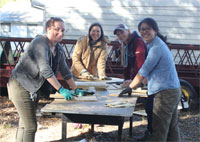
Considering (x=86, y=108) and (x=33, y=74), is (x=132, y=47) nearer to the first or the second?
(x=86, y=108)

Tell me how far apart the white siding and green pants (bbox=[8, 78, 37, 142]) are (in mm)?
7665

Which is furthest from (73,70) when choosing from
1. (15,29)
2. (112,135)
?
(15,29)

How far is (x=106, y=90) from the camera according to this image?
3494 millimetres

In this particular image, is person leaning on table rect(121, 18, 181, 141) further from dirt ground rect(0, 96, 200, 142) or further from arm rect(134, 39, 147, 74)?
dirt ground rect(0, 96, 200, 142)

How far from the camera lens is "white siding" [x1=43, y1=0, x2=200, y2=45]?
970 cm

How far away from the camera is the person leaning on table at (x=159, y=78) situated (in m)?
2.83

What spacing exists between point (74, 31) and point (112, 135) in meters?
6.43

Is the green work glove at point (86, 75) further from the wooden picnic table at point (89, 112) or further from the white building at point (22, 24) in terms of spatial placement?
the white building at point (22, 24)

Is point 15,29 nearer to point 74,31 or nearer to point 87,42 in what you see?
point 74,31

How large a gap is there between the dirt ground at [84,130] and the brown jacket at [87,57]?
1.00 meters

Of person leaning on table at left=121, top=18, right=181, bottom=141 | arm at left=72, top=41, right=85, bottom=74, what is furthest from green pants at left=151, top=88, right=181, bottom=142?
arm at left=72, top=41, right=85, bottom=74

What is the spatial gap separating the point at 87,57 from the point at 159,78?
1.59m

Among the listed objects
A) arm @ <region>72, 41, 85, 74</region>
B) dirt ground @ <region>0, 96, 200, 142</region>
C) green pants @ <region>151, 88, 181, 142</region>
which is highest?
arm @ <region>72, 41, 85, 74</region>

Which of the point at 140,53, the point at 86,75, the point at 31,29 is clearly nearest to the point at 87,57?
the point at 86,75
